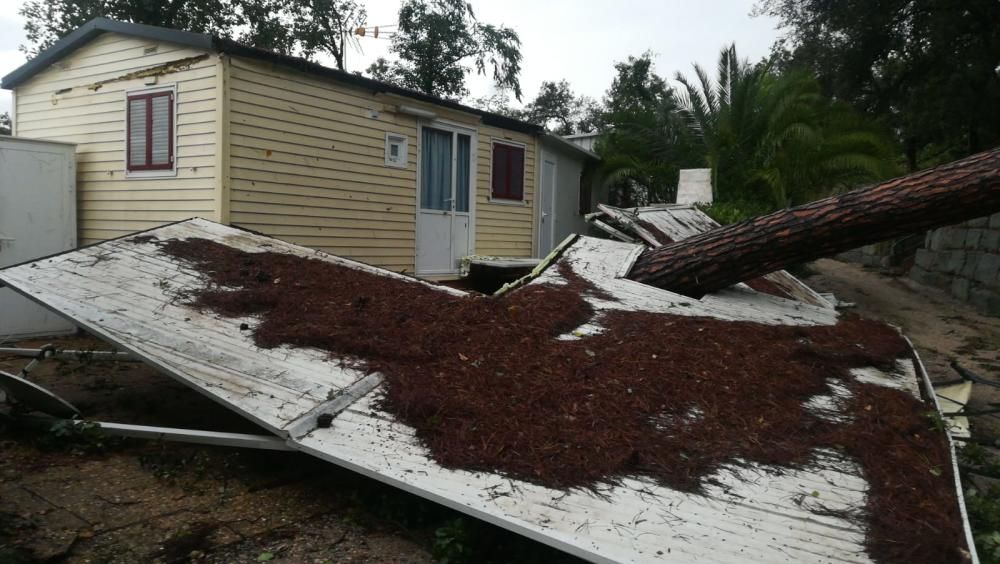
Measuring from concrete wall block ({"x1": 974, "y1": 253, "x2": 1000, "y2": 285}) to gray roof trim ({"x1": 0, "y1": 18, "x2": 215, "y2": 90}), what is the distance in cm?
1154

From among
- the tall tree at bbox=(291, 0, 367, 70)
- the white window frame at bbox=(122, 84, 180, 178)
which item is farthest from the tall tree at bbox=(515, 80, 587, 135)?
the white window frame at bbox=(122, 84, 180, 178)

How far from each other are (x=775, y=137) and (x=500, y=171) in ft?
17.4

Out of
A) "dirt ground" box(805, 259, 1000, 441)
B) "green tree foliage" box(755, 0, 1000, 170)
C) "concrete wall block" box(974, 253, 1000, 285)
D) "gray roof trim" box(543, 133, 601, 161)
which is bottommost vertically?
"dirt ground" box(805, 259, 1000, 441)

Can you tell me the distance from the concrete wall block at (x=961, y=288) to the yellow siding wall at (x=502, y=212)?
24.1 ft

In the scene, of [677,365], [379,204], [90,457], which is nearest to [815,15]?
[379,204]

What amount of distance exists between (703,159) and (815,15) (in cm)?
559

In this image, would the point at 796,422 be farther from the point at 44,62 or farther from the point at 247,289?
the point at 44,62

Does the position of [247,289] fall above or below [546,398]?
above

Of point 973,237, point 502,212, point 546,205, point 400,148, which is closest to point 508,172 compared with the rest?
Result: point 502,212

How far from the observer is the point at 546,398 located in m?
3.33

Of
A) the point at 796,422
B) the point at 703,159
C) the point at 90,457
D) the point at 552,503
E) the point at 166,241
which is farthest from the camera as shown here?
the point at 703,159

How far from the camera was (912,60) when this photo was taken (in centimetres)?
1485

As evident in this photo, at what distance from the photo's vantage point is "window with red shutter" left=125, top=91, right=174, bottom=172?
748cm

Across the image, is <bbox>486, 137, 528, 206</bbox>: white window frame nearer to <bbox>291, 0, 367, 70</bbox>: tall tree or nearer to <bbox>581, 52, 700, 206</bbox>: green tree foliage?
<bbox>581, 52, 700, 206</bbox>: green tree foliage
